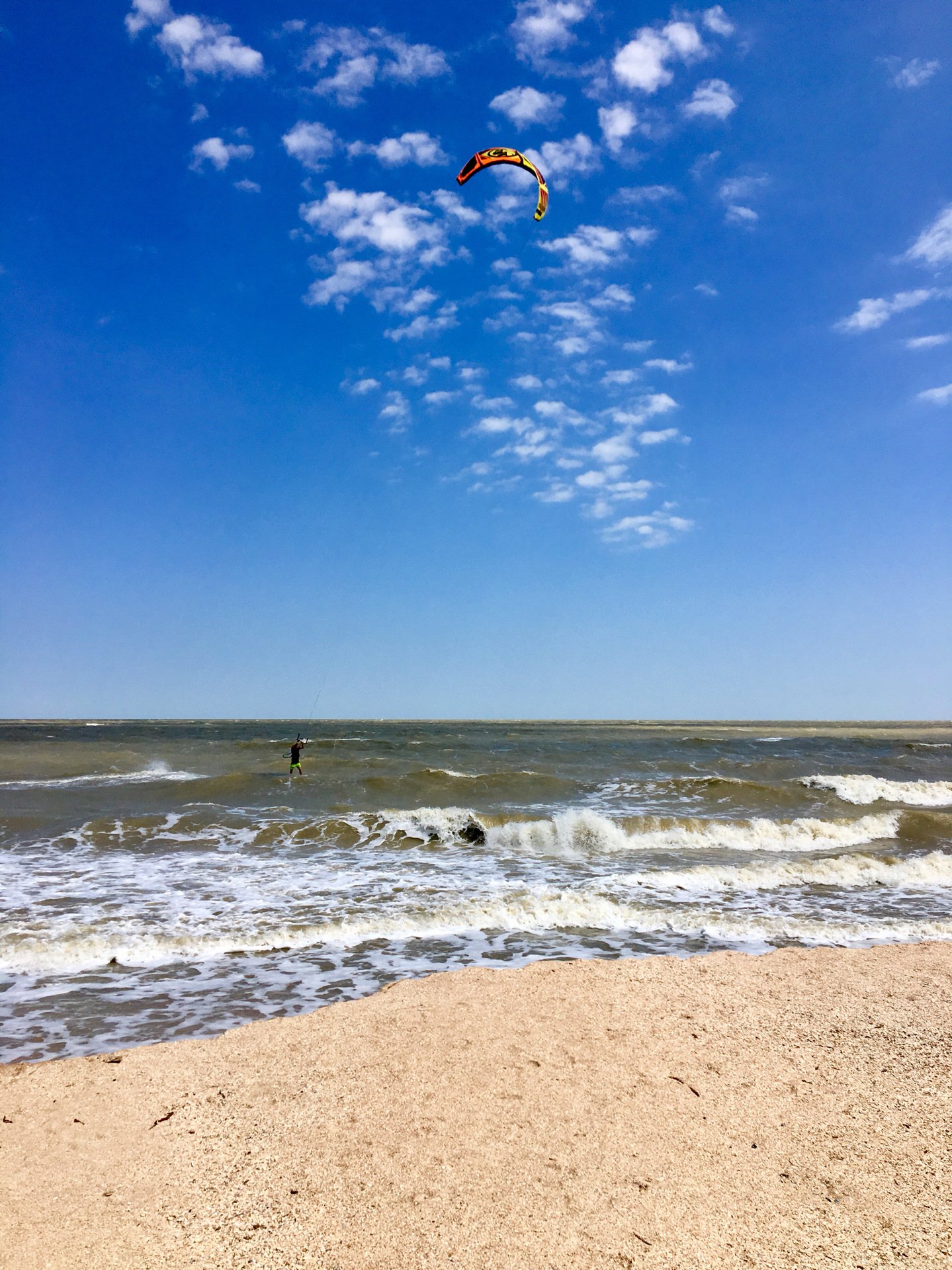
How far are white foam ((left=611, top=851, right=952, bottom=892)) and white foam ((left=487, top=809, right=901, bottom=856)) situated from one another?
7.29 feet

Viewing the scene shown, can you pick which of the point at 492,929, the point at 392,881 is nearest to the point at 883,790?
the point at 392,881

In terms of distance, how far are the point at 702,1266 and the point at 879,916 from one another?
26.9ft

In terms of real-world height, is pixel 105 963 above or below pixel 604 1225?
below

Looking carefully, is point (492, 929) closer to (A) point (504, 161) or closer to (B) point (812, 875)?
(B) point (812, 875)

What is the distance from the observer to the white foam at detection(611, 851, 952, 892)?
1151 centimetres

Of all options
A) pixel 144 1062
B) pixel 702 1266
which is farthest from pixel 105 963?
pixel 702 1266

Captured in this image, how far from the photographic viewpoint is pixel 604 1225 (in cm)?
320

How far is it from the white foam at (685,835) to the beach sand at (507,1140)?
9267 mm

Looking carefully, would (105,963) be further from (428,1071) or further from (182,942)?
(428,1071)

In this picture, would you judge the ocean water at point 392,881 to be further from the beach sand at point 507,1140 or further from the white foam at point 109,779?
the beach sand at point 507,1140

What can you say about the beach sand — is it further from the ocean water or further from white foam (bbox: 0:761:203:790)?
white foam (bbox: 0:761:203:790)

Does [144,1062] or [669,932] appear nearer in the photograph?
[144,1062]

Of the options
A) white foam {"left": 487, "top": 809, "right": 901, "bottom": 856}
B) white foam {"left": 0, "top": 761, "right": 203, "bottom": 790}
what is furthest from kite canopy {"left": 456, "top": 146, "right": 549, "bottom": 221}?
white foam {"left": 0, "top": 761, "right": 203, "bottom": 790}

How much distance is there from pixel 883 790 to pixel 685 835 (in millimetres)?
12530
